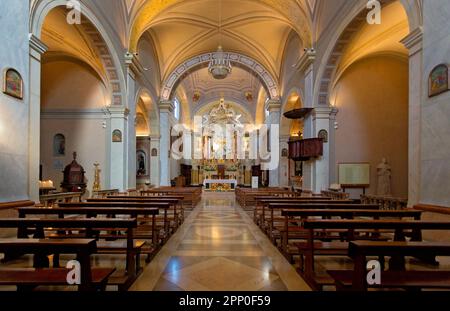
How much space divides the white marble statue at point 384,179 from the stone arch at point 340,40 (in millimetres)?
3149

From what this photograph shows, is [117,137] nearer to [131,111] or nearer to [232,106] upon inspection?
[131,111]

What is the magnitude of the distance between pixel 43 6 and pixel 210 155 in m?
18.7

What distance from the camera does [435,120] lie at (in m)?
4.75

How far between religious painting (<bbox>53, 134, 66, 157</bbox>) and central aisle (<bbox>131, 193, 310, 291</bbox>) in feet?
26.8

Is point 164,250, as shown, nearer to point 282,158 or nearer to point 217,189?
point 282,158

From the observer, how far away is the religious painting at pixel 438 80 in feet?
14.9

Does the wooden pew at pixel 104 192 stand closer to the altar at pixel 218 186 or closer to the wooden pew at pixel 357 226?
the wooden pew at pixel 357 226

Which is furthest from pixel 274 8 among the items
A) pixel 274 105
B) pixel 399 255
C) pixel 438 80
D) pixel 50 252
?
pixel 50 252

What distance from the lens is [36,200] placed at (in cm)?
564

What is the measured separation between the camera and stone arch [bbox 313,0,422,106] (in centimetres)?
534

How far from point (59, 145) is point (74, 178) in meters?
1.89

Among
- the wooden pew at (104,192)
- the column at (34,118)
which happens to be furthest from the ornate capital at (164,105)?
the column at (34,118)

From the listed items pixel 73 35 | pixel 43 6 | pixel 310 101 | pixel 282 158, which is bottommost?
pixel 282 158

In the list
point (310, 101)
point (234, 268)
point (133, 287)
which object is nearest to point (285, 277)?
point (234, 268)
